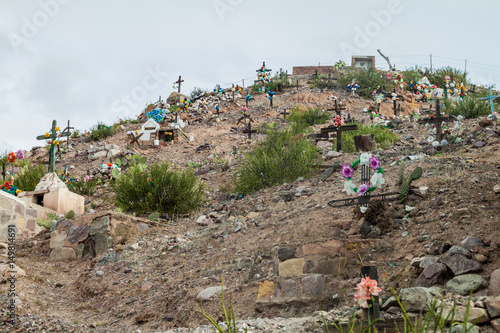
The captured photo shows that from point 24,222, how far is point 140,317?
17.5ft

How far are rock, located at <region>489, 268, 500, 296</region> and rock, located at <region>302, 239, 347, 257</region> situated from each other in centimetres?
182

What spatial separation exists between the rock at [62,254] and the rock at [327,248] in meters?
4.63

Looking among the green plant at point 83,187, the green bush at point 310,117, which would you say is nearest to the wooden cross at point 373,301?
the green plant at point 83,187

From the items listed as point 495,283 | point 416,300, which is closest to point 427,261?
point 495,283

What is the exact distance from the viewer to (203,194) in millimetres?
11477

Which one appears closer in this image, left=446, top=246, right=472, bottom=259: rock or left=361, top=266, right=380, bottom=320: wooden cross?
left=361, top=266, right=380, bottom=320: wooden cross

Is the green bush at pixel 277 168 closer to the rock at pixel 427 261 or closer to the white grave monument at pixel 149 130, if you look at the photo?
the rock at pixel 427 261

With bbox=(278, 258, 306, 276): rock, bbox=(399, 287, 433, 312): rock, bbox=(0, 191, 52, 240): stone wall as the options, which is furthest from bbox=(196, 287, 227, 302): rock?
bbox=(0, 191, 52, 240): stone wall

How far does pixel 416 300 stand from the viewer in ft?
12.7

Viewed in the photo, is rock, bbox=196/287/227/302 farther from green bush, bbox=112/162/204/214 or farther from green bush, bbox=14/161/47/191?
green bush, bbox=14/161/47/191

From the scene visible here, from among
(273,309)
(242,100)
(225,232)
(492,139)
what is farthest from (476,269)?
(242,100)

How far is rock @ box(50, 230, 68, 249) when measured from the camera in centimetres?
902

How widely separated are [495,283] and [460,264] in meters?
0.51

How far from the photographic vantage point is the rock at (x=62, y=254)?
29.0 feet
